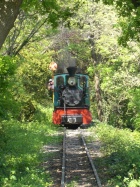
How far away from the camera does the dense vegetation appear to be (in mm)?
12125

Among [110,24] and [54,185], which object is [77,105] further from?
[54,185]

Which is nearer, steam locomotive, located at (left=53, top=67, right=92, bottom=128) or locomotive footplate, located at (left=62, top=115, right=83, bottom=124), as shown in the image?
→ locomotive footplate, located at (left=62, top=115, right=83, bottom=124)

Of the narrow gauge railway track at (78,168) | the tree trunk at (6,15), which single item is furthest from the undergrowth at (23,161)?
the tree trunk at (6,15)

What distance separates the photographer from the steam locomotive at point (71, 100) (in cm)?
2284

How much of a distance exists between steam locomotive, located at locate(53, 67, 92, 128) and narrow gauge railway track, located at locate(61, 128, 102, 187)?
436 centimetres

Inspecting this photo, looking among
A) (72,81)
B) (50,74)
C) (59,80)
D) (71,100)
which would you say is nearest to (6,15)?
(71,100)

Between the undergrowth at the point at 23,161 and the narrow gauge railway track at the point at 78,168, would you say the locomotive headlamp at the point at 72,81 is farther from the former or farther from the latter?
the narrow gauge railway track at the point at 78,168

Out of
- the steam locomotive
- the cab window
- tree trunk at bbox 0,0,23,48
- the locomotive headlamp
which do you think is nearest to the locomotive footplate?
the steam locomotive

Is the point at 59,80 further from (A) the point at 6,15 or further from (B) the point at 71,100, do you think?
(A) the point at 6,15

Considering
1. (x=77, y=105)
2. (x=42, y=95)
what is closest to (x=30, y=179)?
(x=77, y=105)

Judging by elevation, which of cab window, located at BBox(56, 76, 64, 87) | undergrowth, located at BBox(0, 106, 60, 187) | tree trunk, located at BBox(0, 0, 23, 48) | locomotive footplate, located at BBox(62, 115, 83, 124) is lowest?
undergrowth, located at BBox(0, 106, 60, 187)

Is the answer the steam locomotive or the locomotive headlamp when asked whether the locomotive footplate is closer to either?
the steam locomotive

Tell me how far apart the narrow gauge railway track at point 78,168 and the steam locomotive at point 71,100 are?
Result: 14.3 feet

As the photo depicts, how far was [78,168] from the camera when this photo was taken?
1288 centimetres
